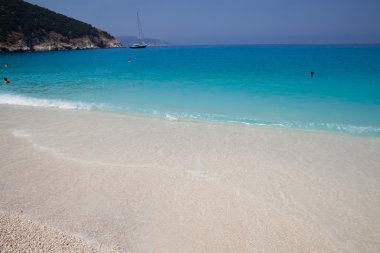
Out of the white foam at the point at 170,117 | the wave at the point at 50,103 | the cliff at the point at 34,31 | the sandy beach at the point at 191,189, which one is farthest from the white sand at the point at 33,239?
the cliff at the point at 34,31

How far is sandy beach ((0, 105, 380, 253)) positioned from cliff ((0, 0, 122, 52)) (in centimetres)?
9778

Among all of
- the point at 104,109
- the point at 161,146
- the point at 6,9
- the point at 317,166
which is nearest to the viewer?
the point at 317,166

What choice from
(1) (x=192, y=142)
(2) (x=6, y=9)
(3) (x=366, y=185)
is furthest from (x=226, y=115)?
(2) (x=6, y=9)

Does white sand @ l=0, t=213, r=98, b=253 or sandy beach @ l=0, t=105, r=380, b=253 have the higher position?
white sand @ l=0, t=213, r=98, b=253

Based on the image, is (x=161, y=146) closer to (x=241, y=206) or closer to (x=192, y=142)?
(x=192, y=142)

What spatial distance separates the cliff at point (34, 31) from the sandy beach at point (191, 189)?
9778 centimetres

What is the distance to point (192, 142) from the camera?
377 inches

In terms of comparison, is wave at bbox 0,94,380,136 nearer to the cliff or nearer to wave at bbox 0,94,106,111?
wave at bbox 0,94,106,111

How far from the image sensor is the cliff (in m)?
89.1

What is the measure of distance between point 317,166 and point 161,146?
17.0ft

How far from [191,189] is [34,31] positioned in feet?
389

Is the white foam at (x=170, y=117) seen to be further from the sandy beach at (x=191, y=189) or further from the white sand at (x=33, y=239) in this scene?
the white sand at (x=33, y=239)

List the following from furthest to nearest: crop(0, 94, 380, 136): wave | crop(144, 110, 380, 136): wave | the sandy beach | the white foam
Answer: the white foam, crop(0, 94, 380, 136): wave, crop(144, 110, 380, 136): wave, the sandy beach

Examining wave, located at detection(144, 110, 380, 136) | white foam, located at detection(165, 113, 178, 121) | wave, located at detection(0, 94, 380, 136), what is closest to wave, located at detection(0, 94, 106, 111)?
wave, located at detection(0, 94, 380, 136)
